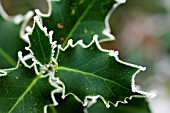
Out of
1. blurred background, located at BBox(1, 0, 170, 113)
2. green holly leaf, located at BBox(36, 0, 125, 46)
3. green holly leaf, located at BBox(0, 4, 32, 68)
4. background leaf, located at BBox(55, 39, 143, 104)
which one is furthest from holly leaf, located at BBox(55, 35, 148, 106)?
blurred background, located at BBox(1, 0, 170, 113)

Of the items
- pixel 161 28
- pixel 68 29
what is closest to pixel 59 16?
pixel 68 29

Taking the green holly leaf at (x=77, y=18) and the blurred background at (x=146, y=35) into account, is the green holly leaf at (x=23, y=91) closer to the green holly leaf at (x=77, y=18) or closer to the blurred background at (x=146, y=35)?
the green holly leaf at (x=77, y=18)

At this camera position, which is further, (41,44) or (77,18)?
(77,18)

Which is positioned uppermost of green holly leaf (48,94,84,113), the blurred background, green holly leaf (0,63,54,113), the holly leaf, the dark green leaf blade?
the dark green leaf blade

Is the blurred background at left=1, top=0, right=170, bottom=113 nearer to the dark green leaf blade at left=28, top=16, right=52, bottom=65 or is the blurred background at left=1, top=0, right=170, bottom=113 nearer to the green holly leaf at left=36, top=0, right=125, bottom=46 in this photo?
the green holly leaf at left=36, top=0, right=125, bottom=46

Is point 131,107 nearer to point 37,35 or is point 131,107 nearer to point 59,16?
point 59,16

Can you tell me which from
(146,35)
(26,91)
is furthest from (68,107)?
(146,35)

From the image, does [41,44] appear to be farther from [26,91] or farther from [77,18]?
[77,18]

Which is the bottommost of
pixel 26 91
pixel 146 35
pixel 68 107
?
pixel 146 35
